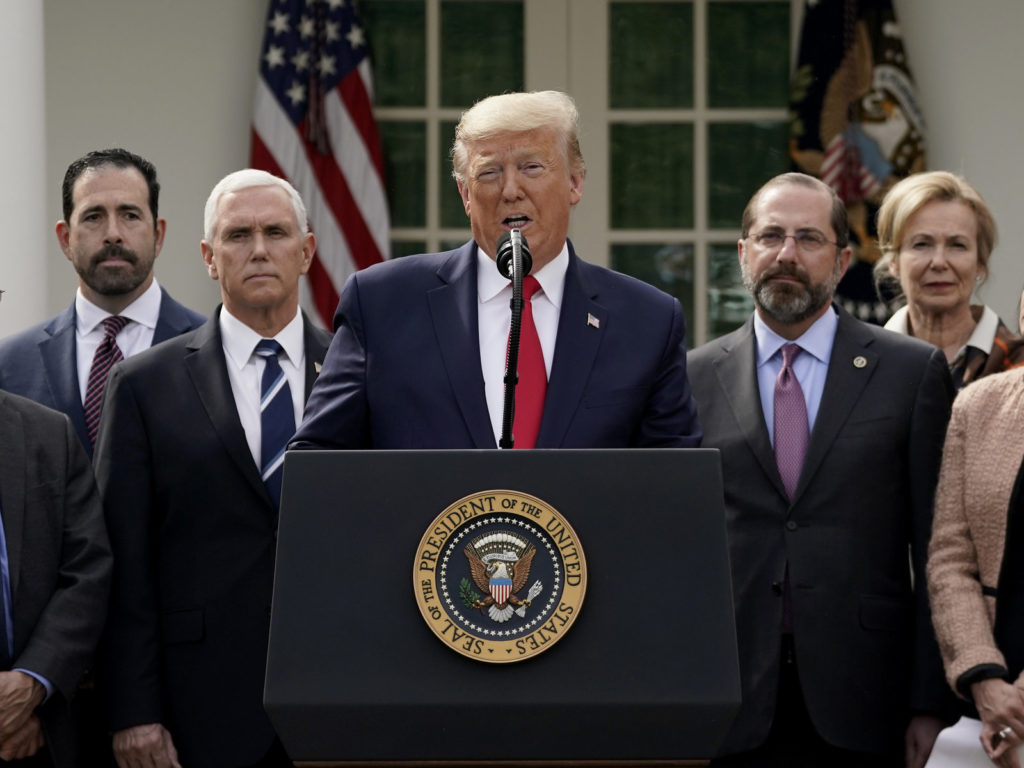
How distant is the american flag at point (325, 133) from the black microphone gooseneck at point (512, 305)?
4763 millimetres

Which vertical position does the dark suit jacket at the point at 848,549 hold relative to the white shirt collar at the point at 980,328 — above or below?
below

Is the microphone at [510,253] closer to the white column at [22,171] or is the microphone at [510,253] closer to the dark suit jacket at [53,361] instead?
the dark suit jacket at [53,361]

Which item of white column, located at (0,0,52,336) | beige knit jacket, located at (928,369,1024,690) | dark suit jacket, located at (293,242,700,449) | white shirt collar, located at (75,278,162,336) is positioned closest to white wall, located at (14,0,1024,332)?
white column, located at (0,0,52,336)

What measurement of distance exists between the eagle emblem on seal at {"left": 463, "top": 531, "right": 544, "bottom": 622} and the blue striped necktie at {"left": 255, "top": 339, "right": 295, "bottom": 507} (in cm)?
157

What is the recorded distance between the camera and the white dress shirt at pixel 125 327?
4238 mm

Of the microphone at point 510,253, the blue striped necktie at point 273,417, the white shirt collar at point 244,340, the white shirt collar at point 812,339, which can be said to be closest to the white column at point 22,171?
the white shirt collar at point 244,340

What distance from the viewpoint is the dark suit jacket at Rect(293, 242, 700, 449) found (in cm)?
263

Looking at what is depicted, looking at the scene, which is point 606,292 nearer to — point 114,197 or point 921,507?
point 921,507

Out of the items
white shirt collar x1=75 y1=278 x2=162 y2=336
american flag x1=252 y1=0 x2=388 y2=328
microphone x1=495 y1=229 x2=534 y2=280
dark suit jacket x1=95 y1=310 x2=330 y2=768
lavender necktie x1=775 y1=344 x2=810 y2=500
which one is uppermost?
american flag x1=252 y1=0 x2=388 y2=328

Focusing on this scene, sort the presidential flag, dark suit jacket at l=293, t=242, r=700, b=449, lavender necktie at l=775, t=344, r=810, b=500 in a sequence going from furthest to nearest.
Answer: the presidential flag, lavender necktie at l=775, t=344, r=810, b=500, dark suit jacket at l=293, t=242, r=700, b=449

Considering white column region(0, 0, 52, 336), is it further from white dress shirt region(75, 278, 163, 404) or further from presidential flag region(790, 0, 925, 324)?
presidential flag region(790, 0, 925, 324)

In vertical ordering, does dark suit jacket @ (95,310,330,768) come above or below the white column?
below

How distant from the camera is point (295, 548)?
2.11 metres

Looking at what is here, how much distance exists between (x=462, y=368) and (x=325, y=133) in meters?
4.72
